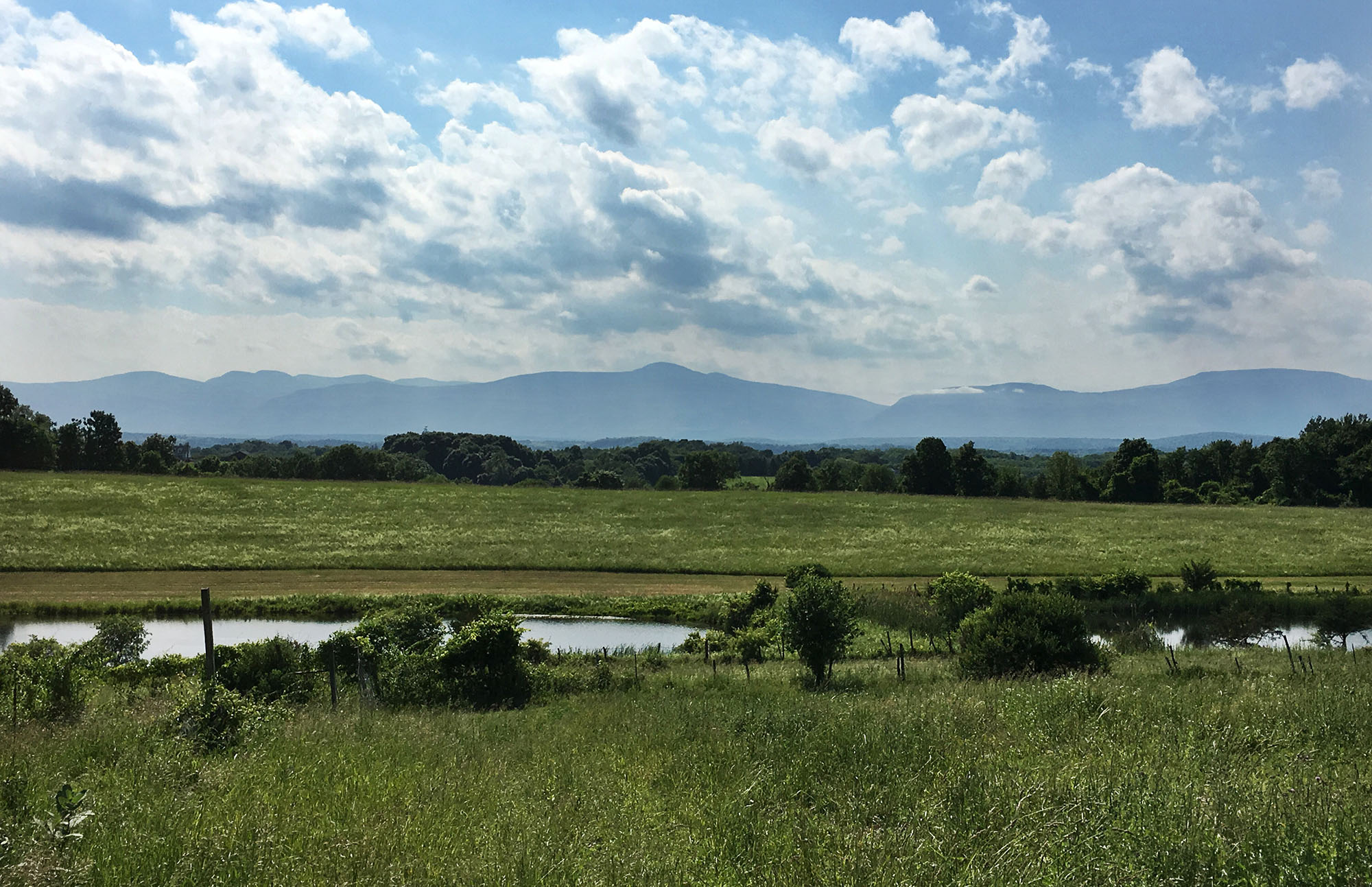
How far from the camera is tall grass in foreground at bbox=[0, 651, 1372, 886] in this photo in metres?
5.38

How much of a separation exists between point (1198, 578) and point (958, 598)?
2094cm

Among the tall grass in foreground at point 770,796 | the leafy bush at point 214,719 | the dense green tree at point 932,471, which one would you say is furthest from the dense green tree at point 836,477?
the leafy bush at point 214,719

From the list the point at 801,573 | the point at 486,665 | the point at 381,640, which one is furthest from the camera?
the point at 801,573

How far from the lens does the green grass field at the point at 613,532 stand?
50750mm

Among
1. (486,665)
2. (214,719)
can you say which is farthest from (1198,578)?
(214,719)

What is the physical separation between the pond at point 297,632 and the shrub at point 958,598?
11744 millimetres

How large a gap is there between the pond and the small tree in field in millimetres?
11473

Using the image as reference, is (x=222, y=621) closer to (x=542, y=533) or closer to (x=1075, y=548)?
(x=542, y=533)

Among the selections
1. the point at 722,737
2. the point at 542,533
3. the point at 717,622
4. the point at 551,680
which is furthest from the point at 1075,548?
the point at 722,737

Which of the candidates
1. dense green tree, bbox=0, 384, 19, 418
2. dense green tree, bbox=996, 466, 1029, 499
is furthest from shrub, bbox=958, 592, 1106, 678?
dense green tree, bbox=0, 384, 19, 418

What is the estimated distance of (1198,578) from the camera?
41.1 m

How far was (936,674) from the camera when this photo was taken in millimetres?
19328

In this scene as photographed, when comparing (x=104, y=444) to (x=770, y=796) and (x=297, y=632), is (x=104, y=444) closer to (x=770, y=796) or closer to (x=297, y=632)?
(x=297, y=632)

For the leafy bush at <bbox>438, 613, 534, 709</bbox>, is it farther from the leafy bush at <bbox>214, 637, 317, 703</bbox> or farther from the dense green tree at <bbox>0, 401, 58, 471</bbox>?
→ the dense green tree at <bbox>0, 401, 58, 471</bbox>
